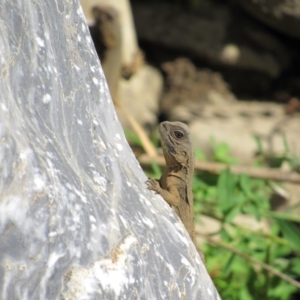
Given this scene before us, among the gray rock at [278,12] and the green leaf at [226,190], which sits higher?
the green leaf at [226,190]

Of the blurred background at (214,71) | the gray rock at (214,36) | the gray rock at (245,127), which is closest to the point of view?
the blurred background at (214,71)

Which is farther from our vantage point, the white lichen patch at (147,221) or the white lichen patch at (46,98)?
the white lichen patch at (147,221)

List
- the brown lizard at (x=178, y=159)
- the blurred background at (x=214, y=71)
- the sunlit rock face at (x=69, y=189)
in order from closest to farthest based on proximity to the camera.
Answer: the sunlit rock face at (x=69, y=189) → the brown lizard at (x=178, y=159) → the blurred background at (x=214, y=71)

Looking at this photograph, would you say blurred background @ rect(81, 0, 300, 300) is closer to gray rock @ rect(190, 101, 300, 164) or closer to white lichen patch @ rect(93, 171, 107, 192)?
gray rock @ rect(190, 101, 300, 164)

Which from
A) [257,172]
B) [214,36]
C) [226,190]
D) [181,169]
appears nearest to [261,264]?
[226,190]

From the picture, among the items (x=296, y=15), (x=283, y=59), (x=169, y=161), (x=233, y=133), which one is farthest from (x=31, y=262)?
(x=283, y=59)

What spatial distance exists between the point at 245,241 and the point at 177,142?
166 cm

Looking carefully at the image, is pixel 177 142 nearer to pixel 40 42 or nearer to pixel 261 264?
pixel 261 264

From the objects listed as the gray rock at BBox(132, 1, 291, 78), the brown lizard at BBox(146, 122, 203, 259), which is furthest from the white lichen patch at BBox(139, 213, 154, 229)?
the gray rock at BBox(132, 1, 291, 78)

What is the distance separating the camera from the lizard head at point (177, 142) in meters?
4.75

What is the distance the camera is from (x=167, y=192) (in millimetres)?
4207

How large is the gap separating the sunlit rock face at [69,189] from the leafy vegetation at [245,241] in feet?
6.40

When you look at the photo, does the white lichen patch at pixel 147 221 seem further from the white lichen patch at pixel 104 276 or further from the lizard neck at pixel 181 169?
the lizard neck at pixel 181 169

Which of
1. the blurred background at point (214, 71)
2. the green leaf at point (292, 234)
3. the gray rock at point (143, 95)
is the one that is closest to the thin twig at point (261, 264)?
the green leaf at point (292, 234)
